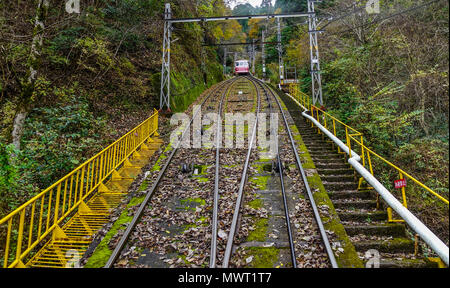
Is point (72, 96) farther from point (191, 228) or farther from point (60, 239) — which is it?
point (191, 228)

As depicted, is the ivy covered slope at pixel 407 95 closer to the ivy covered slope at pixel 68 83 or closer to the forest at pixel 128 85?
the forest at pixel 128 85

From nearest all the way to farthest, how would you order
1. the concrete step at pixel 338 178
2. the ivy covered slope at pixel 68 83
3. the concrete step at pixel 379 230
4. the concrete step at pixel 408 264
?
the concrete step at pixel 408 264, the concrete step at pixel 379 230, the ivy covered slope at pixel 68 83, the concrete step at pixel 338 178

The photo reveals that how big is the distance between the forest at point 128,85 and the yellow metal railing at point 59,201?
1.60 feet

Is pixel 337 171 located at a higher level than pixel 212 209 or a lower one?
A: higher

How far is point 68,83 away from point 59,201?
6842 mm

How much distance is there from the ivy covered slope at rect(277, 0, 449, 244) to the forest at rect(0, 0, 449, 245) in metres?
0.05

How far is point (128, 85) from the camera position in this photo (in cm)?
1380

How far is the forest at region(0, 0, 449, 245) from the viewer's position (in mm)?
7531

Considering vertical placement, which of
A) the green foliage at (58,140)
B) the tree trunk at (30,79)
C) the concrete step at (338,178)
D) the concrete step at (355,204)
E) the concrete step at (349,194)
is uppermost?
the tree trunk at (30,79)

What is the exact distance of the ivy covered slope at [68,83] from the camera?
7129mm

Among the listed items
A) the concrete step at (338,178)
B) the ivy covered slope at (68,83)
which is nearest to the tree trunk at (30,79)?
the ivy covered slope at (68,83)

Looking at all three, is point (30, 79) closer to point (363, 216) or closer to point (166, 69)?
point (166, 69)

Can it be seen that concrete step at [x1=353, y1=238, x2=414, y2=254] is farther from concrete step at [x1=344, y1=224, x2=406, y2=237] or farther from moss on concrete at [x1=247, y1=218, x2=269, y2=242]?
moss on concrete at [x1=247, y1=218, x2=269, y2=242]

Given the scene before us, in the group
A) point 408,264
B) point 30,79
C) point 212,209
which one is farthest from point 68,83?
point 408,264
